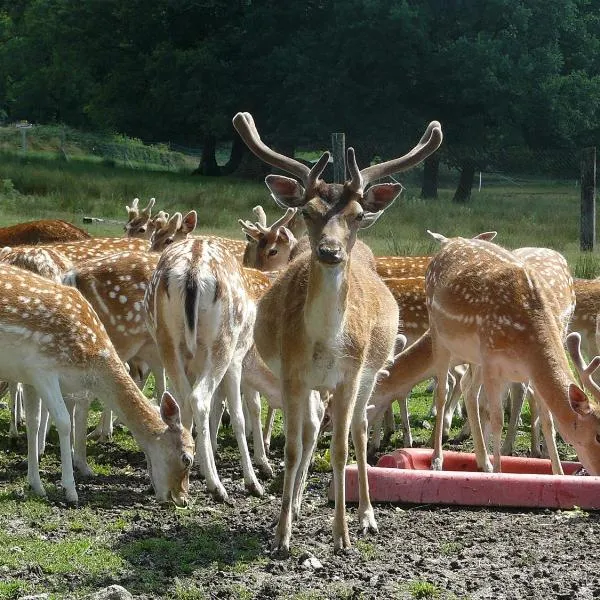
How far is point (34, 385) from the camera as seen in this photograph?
6.85 m

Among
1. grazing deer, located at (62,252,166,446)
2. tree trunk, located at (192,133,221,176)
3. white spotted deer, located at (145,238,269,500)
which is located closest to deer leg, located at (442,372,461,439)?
white spotted deer, located at (145,238,269,500)

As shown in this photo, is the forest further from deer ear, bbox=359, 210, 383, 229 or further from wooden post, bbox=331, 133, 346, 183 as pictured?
deer ear, bbox=359, 210, 383, 229

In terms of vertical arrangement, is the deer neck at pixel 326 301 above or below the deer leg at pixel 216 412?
above

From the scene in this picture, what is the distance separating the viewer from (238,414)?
24.4ft

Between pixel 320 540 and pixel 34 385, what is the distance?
193cm

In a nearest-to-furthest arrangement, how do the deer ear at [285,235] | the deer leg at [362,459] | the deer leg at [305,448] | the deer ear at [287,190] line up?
1. the deer ear at [287,190]
2. the deer leg at [362,459]
3. the deer leg at [305,448]
4. the deer ear at [285,235]

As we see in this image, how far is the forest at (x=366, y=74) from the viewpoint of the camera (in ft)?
99.9

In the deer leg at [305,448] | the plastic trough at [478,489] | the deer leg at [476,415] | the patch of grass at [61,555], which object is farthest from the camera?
the deer leg at [476,415]

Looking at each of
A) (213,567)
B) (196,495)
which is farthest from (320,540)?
(196,495)

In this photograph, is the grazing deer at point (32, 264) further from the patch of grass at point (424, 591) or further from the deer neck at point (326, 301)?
the patch of grass at point (424, 591)

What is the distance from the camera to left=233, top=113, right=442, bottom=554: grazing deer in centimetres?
563

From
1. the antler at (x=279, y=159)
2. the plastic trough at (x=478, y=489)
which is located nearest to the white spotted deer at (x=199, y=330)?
the plastic trough at (x=478, y=489)

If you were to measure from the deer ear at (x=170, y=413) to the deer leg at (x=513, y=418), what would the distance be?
2.74m

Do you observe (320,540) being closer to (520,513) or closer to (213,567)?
(213,567)
